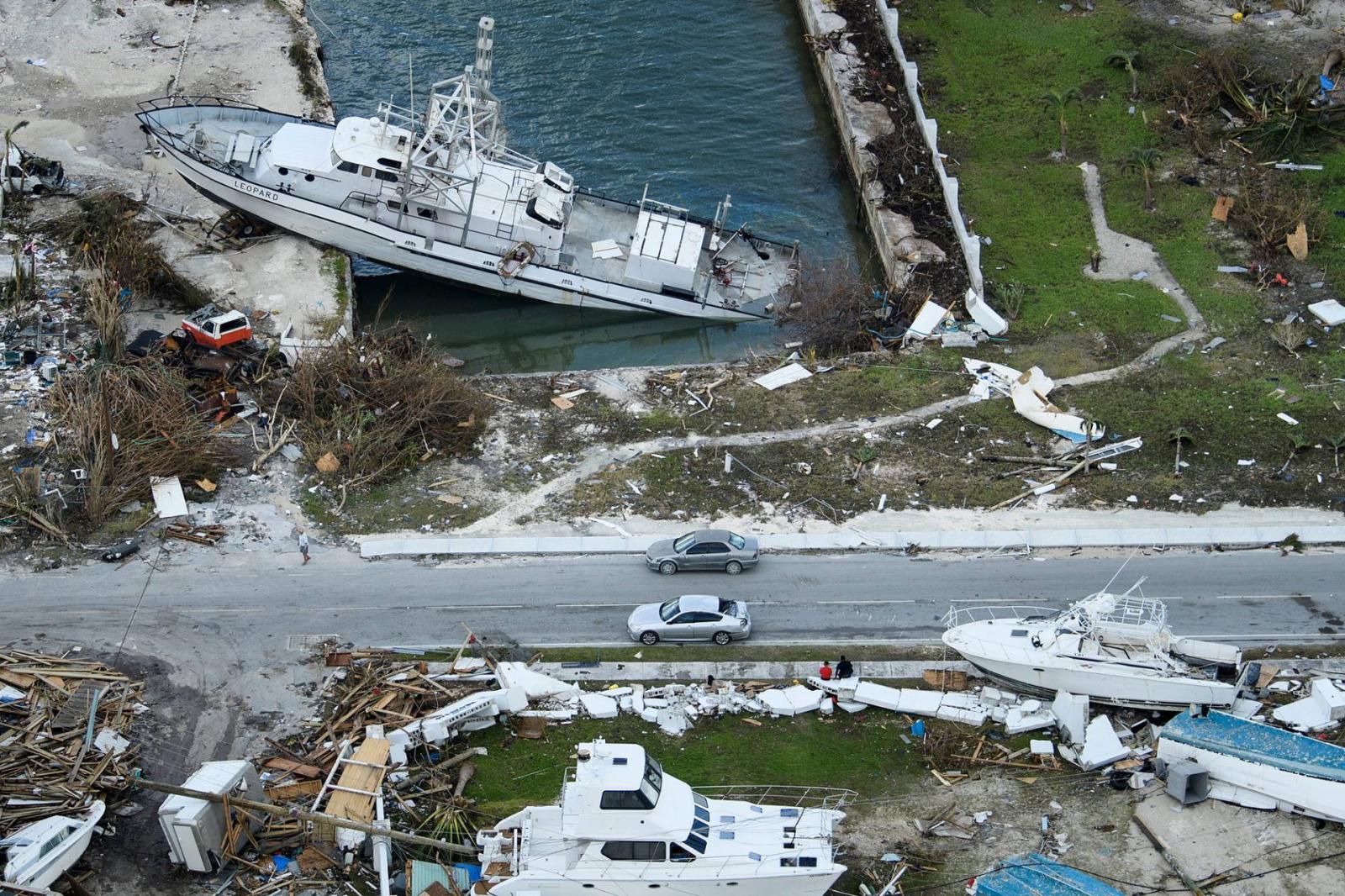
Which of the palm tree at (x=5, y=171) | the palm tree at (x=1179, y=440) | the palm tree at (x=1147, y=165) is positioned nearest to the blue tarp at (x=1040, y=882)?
the palm tree at (x=1179, y=440)

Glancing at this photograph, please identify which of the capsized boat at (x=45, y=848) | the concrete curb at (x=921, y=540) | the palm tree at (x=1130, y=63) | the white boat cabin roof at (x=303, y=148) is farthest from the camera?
the palm tree at (x=1130, y=63)

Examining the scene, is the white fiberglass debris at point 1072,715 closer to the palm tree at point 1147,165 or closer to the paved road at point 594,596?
the paved road at point 594,596

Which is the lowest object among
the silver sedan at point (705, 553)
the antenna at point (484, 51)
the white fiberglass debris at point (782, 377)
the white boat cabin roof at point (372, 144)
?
the silver sedan at point (705, 553)

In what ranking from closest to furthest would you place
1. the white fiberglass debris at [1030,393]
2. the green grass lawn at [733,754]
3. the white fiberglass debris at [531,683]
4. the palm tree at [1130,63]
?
the green grass lawn at [733,754], the white fiberglass debris at [531,683], the white fiberglass debris at [1030,393], the palm tree at [1130,63]

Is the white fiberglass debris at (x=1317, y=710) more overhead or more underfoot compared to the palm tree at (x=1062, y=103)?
more underfoot

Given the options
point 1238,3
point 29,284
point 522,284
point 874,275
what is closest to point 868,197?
point 874,275

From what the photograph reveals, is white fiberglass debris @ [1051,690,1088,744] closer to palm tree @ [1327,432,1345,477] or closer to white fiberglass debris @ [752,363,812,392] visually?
palm tree @ [1327,432,1345,477]

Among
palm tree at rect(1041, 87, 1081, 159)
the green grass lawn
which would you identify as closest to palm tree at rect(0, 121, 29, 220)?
the green grass lawn

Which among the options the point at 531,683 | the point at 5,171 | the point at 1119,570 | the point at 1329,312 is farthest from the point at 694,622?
the point at 5,171
